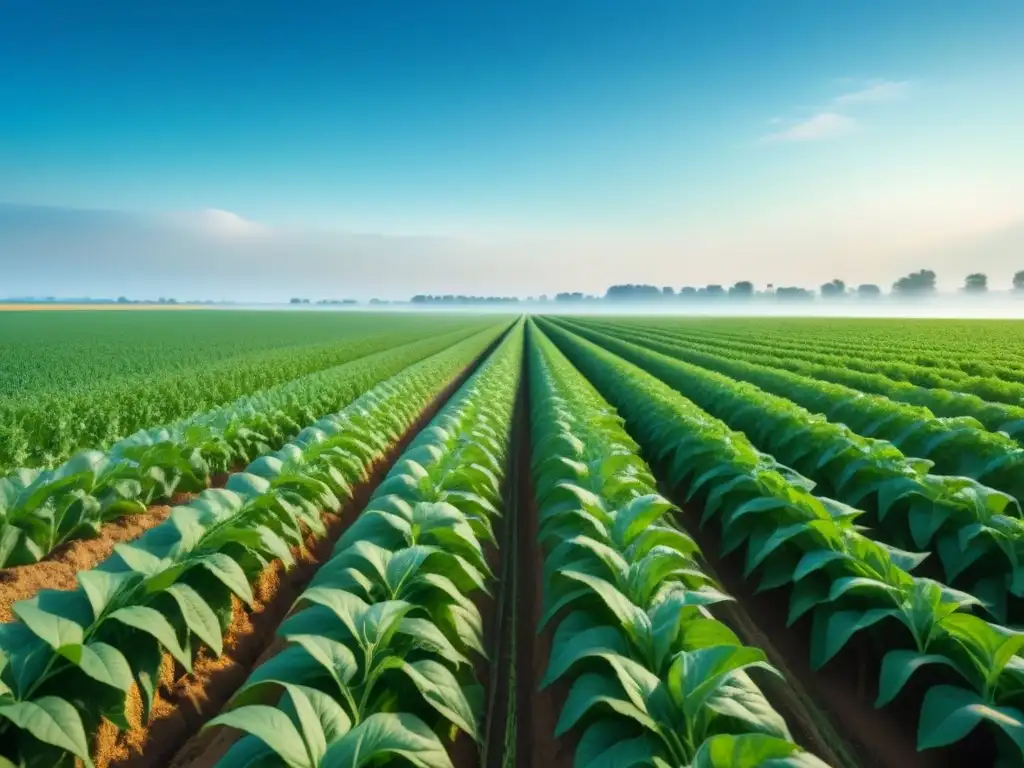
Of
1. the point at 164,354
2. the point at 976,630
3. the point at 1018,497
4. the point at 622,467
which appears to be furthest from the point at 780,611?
the point at 164,354

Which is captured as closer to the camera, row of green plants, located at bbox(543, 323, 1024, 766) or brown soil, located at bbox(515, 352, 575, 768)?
row of green plants, located at bbox(543, 323, 1024, 766)

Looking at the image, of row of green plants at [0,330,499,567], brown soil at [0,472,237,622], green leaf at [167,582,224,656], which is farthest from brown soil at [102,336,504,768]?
row of green plants at [0,330,499,567]

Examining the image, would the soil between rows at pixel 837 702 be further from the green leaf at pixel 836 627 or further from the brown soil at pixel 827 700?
the green leaf at pixel 836 627

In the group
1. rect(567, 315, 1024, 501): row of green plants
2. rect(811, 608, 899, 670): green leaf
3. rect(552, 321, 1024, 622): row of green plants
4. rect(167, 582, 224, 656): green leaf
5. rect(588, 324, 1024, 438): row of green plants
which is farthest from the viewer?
rect(588, 324, 1024, 438): row of green plants

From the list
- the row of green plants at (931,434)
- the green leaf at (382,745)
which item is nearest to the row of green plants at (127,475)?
the green leaf at (382,745)

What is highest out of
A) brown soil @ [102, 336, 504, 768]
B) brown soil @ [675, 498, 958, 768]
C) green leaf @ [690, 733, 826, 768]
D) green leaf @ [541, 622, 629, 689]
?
green leaf @ [690, 733, 826, 768]

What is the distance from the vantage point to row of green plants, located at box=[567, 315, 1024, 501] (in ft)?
19.9

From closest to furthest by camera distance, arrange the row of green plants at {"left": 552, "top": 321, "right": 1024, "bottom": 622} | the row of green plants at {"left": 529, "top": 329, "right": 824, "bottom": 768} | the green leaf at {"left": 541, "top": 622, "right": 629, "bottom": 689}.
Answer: the row of green plants at {"left": 529, "top": 329, "right": 824, "bottom": 768}, the green leaf at {"left": 541, "top": 622, "right": 629, "bottom": 689}, the row of green plants at {"left": 552, "top": 321, "right": 1024, "bottom": 622}

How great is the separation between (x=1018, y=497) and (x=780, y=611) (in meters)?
3.69

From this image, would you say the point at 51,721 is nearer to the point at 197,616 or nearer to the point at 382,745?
the point at 197,616

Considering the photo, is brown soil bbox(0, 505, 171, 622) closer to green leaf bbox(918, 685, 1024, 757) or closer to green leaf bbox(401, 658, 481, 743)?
green leaf bbox(401, 658, 481, 743)

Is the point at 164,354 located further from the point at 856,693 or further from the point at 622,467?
the point at 856,693

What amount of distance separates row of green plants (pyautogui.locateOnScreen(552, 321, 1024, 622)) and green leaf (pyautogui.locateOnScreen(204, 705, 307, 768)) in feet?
13.6

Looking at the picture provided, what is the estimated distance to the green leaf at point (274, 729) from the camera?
182 centimetres
